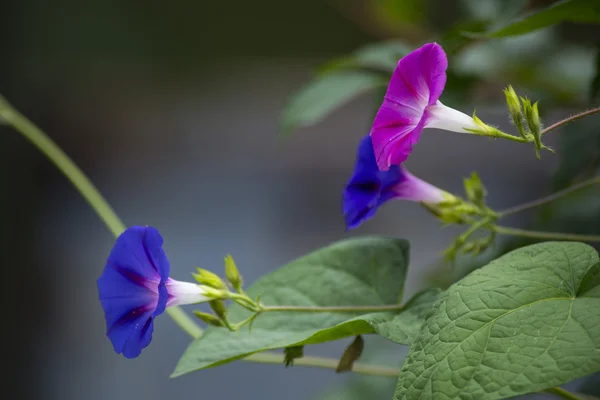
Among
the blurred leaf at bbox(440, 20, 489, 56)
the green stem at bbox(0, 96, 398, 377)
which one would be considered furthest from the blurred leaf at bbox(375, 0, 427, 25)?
the green stem at bbox(0, 96, 398, 377)

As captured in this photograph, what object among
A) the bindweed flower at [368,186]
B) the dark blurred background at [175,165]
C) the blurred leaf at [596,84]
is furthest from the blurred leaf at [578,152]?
the dark blurred background at [175,165]

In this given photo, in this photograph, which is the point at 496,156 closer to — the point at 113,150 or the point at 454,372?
the point at 113,150

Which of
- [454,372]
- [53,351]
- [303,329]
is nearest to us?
A: [454,372]

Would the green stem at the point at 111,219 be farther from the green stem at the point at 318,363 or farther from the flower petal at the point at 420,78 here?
the flower petal at the point at 420,78

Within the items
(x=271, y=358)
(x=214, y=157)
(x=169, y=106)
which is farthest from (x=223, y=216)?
(x=271, y=358)

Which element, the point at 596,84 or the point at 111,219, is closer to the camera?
A: the point at 596,84

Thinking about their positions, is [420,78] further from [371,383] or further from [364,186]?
[371,383]

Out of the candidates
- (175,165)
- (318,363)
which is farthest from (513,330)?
(175,165)
